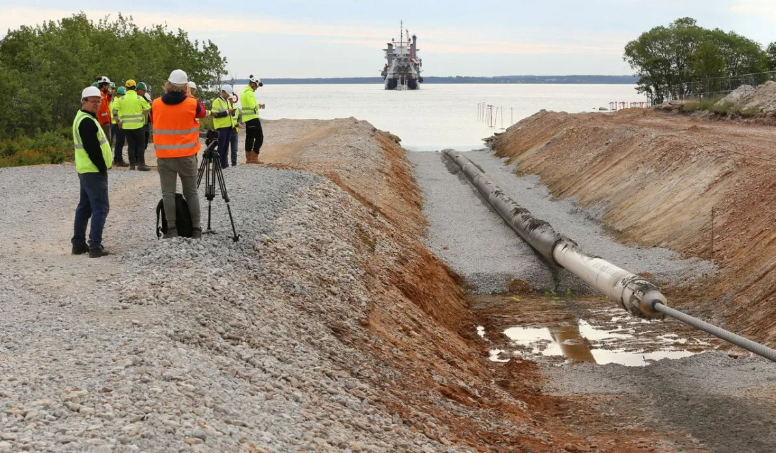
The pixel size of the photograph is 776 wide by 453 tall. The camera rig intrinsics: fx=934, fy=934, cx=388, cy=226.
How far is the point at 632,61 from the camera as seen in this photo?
96000mm

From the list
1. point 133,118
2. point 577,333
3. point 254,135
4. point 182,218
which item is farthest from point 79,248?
point 254,135

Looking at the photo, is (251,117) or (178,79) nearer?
(178,79)

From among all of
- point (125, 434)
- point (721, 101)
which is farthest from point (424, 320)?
point (721, 101)

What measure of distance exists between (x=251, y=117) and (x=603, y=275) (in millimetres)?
11551

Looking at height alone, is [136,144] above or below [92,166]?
below

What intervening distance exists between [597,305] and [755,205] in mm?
4702

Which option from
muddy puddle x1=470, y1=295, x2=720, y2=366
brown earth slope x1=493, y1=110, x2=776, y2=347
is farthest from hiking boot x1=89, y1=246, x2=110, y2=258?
brown earth slope x1=493, y1=110, x2=776, y2=347

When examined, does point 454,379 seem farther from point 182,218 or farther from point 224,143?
point 224,143

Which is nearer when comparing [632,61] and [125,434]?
[125,434]

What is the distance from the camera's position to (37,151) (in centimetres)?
3189

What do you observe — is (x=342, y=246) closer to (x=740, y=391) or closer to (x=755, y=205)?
(x=740, y=391)

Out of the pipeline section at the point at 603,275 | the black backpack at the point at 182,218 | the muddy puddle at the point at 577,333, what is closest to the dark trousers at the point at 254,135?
the pipeline section at the point at 603,275

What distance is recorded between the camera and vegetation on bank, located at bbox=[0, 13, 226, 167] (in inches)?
1316

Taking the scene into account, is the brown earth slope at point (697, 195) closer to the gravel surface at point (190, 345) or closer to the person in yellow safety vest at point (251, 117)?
the gravel surface at point (190, 345)
